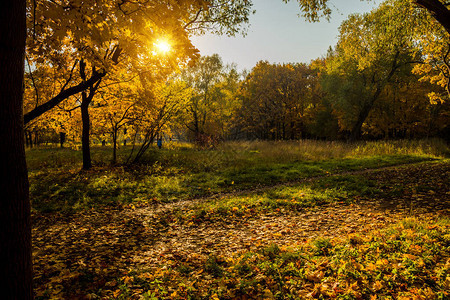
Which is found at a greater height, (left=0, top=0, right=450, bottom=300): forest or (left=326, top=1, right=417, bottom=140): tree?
(left=326, top=1, right=417, bottom=140): tree

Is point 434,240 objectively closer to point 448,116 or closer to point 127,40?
point 127,40

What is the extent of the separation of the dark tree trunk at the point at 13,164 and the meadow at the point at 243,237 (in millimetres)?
1300

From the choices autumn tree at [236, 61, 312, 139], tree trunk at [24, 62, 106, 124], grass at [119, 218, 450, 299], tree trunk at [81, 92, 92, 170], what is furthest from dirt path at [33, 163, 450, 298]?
autumn tree at [236, 61, 312, 139]

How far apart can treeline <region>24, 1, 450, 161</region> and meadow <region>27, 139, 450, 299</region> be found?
4179 mm

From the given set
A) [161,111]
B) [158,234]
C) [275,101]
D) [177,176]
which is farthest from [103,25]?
[275,101]

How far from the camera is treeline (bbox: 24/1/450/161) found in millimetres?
11367

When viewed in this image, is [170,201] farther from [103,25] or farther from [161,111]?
[161,111]

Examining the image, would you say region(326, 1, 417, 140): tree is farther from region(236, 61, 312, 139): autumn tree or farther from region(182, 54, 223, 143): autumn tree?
region(182, 54, 223, 143): autumn tree

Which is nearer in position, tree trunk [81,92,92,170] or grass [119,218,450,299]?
grass [119,218,450,299]

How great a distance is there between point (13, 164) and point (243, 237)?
4801 millimetres

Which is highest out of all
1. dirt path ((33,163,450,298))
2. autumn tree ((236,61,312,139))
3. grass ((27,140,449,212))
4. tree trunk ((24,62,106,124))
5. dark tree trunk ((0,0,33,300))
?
autumn tree ((236,61,312,139))

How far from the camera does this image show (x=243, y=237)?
5.74 meters

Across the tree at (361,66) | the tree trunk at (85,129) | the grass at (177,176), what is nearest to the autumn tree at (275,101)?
the tree at (361,66)

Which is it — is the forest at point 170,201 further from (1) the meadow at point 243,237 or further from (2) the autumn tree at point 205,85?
(2) the autumn tree at point 205,85
